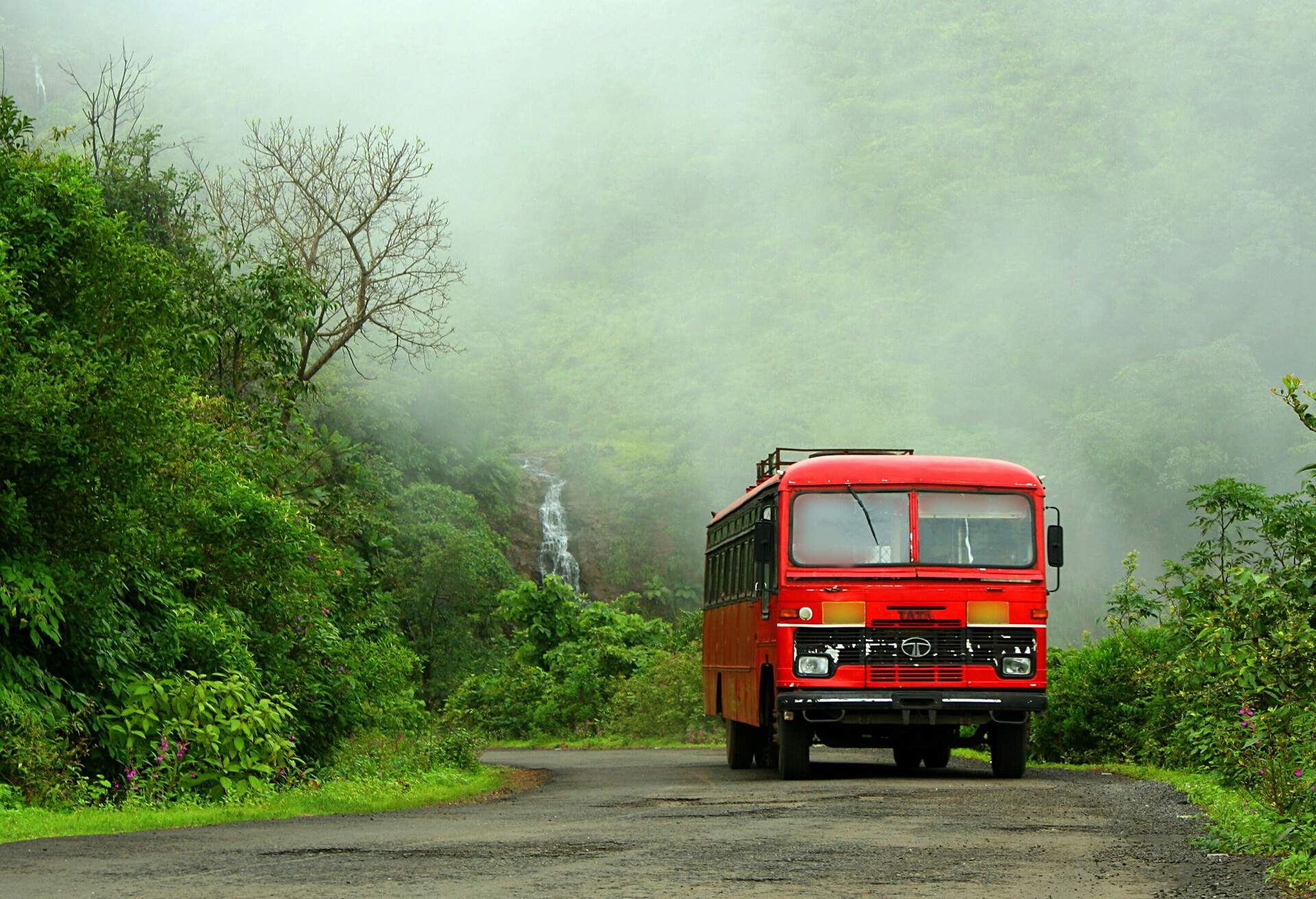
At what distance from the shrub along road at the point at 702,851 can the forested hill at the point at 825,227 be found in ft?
161

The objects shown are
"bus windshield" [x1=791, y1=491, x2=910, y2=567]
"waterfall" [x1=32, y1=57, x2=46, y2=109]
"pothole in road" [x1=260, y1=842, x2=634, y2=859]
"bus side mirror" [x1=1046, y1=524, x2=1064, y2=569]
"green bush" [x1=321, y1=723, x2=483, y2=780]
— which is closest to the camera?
"pothole in road" [x1=260, y1=842, x2=634, y2=859]

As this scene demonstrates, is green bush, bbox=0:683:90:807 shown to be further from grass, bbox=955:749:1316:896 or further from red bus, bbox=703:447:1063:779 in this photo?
grass, bbox=955:749:1316:896

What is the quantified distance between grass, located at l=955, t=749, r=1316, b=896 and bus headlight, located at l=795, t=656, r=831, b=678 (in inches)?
139

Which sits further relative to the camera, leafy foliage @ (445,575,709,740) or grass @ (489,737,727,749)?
leafy foliage @ (445,575,709,740)

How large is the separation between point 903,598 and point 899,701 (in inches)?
41.3

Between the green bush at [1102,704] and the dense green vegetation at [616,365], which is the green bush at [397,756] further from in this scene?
the green bush at [1102,704]

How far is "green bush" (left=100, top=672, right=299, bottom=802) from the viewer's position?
48.0 ft

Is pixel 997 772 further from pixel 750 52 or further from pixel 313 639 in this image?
pixel 750 52

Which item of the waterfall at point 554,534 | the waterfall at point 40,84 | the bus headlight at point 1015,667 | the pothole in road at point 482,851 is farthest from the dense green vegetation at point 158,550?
the waterfall at point 40,84

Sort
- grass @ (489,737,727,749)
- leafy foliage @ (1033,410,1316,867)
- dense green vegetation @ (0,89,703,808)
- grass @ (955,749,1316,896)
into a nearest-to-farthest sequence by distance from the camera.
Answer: grass @ (955,749,1316,896) → leafy foliage @ (1033,410,1316,867) → dense green vegetation @ (0,89,703,808) → grass @ (489,737,727,749)

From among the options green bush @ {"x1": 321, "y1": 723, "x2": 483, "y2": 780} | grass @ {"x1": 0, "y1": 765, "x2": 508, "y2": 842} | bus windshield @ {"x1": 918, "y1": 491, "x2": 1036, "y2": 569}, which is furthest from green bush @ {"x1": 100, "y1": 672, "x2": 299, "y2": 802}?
bus windshield @ {"x1": 918, "y1": 491, "x2": 1036, "y2": 569}

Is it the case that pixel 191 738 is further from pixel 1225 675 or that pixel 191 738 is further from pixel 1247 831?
pixel 1247 831

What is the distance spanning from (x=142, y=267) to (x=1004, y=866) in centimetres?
939

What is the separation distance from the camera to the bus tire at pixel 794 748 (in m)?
18.0
